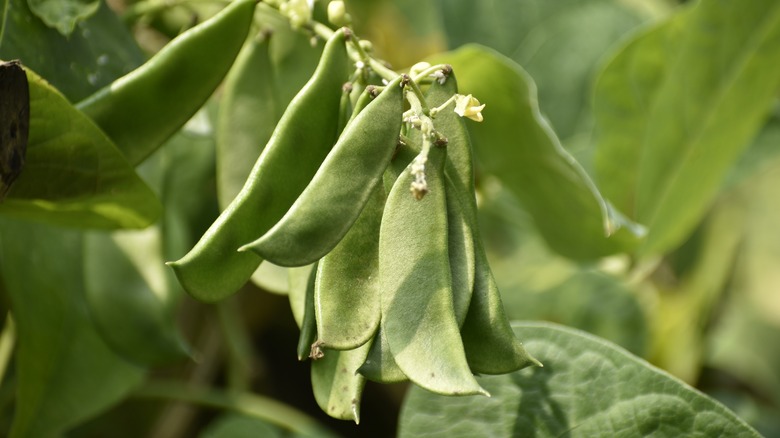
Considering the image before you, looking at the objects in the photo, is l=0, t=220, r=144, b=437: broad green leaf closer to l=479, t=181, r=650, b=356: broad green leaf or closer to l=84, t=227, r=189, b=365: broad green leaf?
l=84, t=227, r=189, b=365: broad green leaf

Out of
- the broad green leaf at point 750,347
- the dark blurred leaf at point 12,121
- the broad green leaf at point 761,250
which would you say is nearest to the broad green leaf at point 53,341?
the dark blurred leaf at point 12,121

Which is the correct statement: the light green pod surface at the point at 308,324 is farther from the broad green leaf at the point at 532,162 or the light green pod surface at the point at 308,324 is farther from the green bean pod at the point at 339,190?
the broad green leaf at the point at 532,162

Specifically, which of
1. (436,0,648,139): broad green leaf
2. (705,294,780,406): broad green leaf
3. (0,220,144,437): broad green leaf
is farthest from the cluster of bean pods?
(705,294,780,406): broad green leaf

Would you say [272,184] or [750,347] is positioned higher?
[272,184]

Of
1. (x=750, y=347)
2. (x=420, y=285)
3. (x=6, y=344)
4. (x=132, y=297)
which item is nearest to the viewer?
(x=420, y=285)

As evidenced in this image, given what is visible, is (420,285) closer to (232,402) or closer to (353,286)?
(353,286)

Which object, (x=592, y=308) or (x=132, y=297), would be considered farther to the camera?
(x=592, y=308)

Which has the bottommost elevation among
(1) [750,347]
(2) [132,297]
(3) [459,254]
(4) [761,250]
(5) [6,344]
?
(1) [750,347]

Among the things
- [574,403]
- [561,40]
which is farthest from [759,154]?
[574,403]
